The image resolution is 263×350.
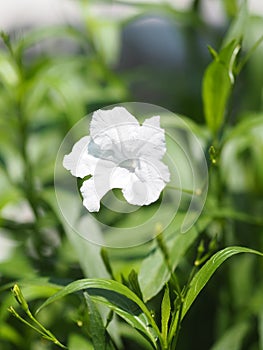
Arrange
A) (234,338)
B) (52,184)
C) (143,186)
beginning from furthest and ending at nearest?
(52,184) → (234,338) → (143,186)

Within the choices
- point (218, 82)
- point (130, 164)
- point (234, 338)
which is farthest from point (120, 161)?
point (234, 338)

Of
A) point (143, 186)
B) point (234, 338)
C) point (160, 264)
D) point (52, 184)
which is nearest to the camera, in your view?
point (143, 186)

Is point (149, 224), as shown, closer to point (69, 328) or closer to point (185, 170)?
point (185, 170)

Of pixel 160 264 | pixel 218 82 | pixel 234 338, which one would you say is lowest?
pixel 234 338

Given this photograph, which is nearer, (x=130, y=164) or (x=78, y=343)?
(x=130, y=164)

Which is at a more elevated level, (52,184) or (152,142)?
(152,142)

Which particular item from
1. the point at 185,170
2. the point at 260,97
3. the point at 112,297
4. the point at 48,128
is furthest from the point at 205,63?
the point at 112,297

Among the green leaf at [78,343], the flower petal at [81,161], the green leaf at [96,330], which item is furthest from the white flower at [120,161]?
the green leaf at [78,343]

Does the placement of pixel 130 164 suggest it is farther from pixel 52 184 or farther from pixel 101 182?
pixel 52 184
